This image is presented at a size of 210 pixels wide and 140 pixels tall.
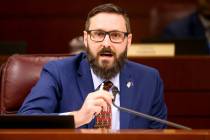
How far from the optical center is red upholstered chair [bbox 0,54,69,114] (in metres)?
2.35

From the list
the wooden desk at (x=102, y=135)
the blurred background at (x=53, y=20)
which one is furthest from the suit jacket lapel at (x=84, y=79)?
the blurred background at (x=53, y=20)

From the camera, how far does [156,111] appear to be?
2404mm

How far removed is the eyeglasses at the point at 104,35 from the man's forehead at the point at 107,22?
2 cm

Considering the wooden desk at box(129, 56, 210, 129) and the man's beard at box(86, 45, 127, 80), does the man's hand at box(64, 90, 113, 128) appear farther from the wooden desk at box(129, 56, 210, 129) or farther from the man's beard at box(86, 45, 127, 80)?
the wooden desk at box(129, 56, 210, 129)

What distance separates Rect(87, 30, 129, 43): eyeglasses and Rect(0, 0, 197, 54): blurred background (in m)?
2.57

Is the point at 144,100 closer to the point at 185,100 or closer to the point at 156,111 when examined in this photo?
the point at 156,111

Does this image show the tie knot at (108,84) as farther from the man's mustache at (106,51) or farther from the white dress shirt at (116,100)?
the man's mustache at (106,51)

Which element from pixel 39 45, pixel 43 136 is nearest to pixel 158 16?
pixel 39 45

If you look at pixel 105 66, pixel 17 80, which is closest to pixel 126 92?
pixel 105 66

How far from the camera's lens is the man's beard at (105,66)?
2.28 metres

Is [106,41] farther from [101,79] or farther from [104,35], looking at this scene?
[101,79]

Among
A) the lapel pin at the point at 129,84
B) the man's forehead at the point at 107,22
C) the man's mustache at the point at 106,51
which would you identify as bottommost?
the lapel pin at the point at 129,84

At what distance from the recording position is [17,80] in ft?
7.77

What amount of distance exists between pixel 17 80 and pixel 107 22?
0.47 metres
